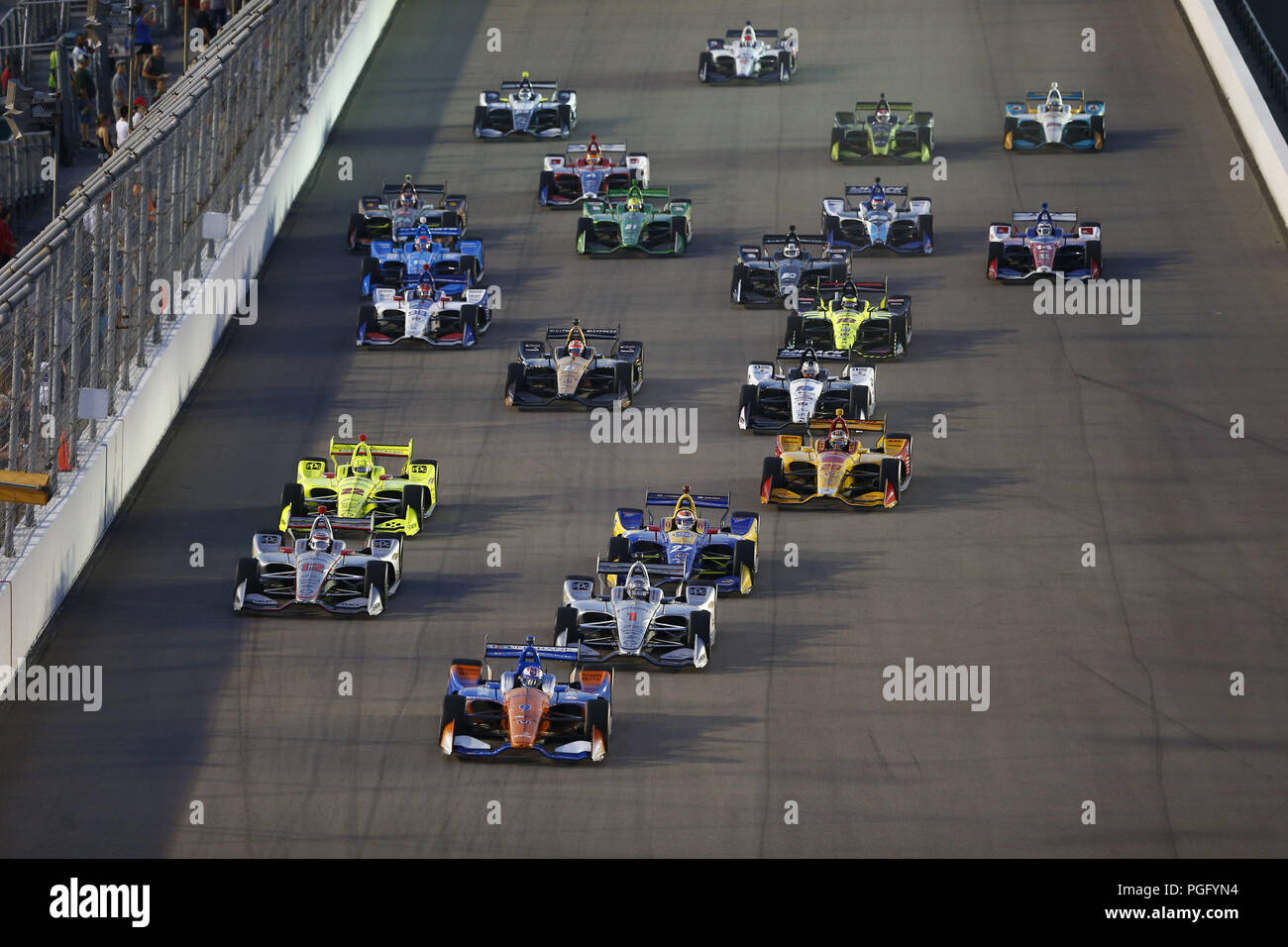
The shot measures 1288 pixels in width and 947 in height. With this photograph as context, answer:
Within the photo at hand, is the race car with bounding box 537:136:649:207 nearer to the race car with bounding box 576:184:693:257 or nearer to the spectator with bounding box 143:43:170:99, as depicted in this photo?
the race car with bounding box 576:184:693:257

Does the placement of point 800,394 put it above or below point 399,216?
below

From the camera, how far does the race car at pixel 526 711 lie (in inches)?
986

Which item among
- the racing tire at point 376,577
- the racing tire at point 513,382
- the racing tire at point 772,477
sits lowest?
the racing tire at point 376,577

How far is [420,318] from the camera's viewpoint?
37688 millimetres

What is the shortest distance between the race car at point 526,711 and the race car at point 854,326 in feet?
40.5

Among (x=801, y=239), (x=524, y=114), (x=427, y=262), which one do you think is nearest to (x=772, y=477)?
(x=801, y=239)

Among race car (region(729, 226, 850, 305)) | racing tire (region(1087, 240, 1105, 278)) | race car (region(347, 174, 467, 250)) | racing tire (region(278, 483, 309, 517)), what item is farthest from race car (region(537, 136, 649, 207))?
racing tire (region(278, 483, 309, 517))

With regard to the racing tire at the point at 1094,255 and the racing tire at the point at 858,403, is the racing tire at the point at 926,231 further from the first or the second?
the racing tire at the point at 858,403

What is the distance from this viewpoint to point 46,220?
44.0 m

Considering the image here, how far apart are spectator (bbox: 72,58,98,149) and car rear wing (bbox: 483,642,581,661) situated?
80.5 ft

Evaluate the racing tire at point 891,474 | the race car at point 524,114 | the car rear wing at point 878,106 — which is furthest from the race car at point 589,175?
the racing tire at point 891,474

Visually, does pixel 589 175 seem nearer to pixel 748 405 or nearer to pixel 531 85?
pixel 531 85

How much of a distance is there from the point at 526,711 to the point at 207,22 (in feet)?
102
